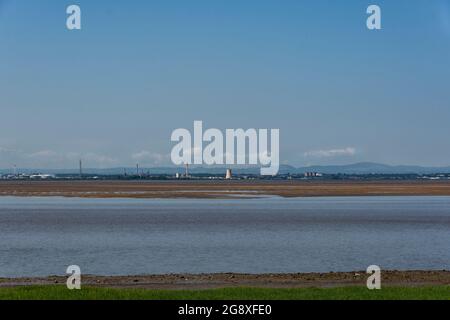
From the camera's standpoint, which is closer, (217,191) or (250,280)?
(250,280)

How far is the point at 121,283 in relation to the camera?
78.8 ft

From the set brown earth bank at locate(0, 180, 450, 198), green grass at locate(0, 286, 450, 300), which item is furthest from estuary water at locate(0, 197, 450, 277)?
brown earth bank at locate(0, 180, 450, 198)

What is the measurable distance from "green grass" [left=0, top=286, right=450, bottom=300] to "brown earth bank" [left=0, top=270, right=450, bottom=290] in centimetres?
259

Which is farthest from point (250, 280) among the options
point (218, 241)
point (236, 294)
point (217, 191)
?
point (217, 191)

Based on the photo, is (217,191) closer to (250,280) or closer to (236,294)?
(250,280)

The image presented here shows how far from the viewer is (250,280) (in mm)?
24859

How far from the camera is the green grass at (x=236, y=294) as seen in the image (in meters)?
18.7

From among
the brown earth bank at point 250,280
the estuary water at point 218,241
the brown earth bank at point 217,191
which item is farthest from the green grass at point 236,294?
the brown earth bank at point 217,191

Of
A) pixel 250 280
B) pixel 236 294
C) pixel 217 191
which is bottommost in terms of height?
pixel 217 191

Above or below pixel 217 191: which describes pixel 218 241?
above

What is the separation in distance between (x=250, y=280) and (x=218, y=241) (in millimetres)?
14464

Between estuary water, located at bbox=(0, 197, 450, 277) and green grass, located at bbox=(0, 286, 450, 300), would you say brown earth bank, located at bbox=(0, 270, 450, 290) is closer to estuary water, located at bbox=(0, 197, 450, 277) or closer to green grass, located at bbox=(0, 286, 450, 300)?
estuary water, located at bbox=(0, 197, 450, 277)

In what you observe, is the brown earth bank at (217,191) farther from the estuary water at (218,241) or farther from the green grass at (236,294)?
the green grass at (236,294)

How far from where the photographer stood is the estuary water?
30.0m
